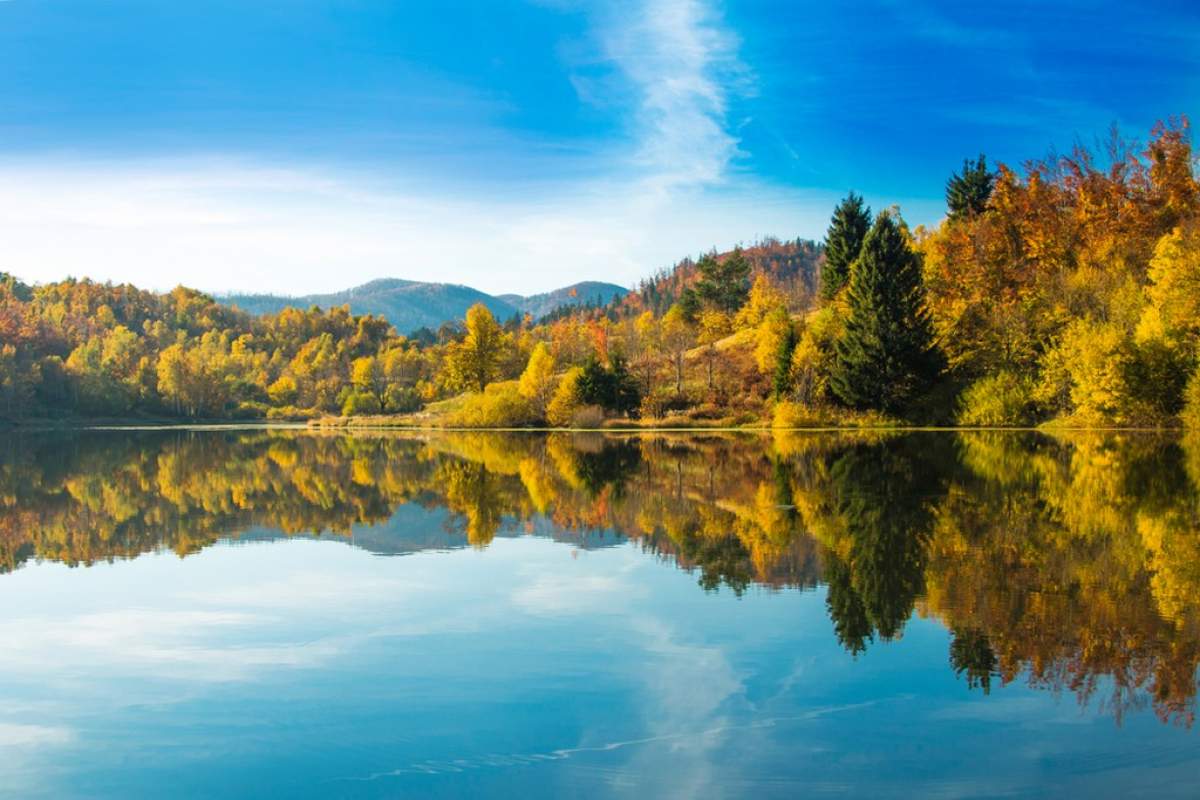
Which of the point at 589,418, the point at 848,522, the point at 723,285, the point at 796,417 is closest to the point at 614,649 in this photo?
the point at 848,522

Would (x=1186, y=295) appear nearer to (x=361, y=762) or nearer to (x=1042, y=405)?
(x=1042, y=405)

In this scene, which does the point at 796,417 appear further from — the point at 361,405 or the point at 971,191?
the point at 361,405

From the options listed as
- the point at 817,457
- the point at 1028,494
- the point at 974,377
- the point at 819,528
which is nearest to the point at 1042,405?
the point at 974,377

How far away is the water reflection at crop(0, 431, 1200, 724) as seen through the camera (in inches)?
337

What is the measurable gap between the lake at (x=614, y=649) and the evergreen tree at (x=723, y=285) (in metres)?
70.9

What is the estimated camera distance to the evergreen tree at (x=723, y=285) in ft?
292

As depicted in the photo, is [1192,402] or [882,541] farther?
[1192,402]

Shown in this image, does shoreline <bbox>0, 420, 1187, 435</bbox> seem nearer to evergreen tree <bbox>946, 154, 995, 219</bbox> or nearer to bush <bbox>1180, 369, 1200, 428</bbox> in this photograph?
bush <bbox>1180, 369, 1200, 428</bbox>

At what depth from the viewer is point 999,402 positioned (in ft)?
167

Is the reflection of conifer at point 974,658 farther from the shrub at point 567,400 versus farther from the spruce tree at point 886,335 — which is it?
the shrub at point 567,400

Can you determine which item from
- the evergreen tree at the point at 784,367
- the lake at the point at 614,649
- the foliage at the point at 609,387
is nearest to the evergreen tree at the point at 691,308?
the foliage at the point at 609,387

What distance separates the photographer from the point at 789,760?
6.01 meters

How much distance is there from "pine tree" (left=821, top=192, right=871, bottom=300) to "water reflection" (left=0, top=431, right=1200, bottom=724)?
1348 inches

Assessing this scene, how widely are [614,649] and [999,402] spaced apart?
48109 millimetres
